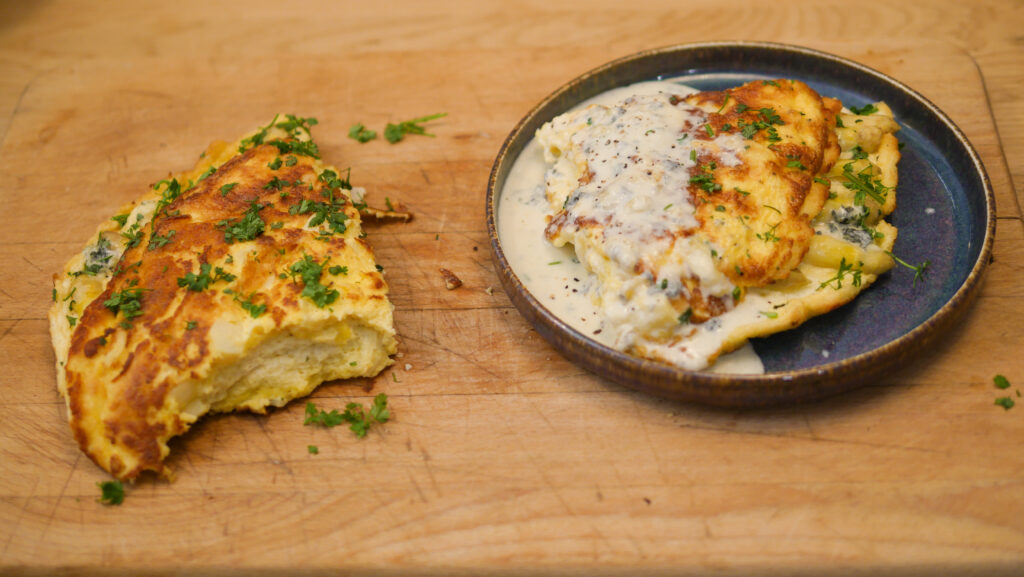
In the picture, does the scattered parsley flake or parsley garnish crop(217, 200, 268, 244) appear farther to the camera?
the scattered parsley flake

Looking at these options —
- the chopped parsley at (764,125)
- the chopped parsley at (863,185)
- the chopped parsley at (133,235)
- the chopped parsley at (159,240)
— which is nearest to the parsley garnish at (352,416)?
the chopped parsley at (159,240)

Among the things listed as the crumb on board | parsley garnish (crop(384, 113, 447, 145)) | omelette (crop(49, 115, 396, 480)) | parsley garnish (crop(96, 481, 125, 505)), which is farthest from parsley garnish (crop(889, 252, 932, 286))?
parsley garnish (crop(96, 481, 125, 505))

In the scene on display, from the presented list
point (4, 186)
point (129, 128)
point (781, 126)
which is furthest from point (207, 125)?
point (781, 126)

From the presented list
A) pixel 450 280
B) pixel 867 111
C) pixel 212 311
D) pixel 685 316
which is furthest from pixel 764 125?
pixel 212 311

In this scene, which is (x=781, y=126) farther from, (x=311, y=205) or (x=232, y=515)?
(x=232, y=515)

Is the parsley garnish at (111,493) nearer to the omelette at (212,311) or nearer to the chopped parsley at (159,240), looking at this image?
the omelette at (212,311)

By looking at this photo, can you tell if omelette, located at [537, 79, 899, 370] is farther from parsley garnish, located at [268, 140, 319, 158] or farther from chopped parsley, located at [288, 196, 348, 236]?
parsley garnish, located at [268, 140, 319, 158]

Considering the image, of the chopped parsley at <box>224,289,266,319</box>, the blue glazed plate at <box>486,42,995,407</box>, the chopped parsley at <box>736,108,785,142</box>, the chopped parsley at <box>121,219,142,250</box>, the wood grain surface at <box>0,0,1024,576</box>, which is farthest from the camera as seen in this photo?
the chopped parsley at <box>121,219,142,250</box>
